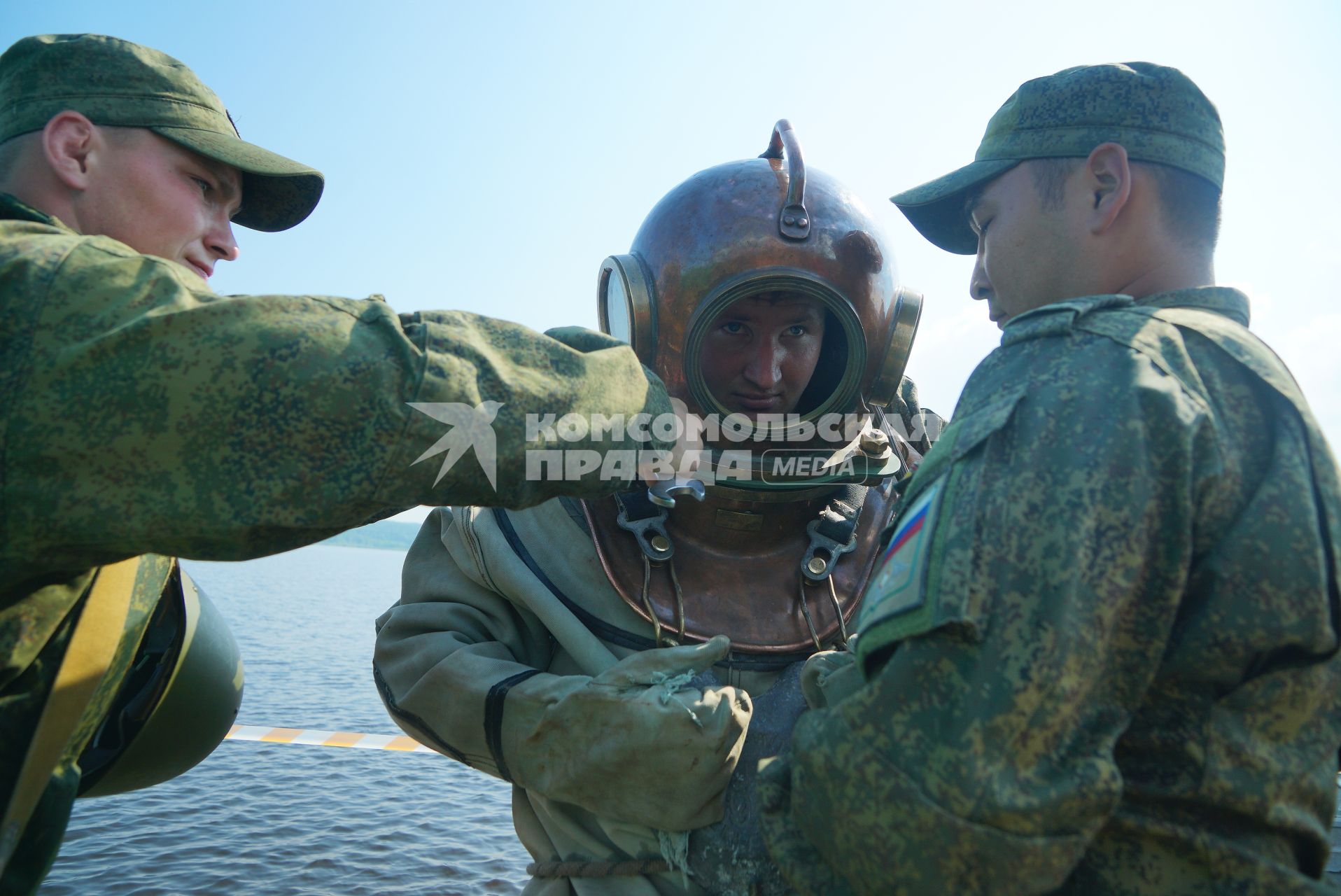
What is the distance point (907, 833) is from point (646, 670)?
3.19ft

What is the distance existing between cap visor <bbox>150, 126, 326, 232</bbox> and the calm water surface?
3.22 meters

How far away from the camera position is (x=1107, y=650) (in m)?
1.26

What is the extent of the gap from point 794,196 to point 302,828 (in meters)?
4.35

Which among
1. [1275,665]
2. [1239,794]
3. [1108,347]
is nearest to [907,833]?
[1239,794]

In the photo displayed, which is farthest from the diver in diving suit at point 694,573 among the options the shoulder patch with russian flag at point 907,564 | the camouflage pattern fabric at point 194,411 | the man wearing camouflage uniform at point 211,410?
the camouflage pattern fabric at point 194,411

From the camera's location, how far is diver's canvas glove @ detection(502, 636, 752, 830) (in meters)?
2.12

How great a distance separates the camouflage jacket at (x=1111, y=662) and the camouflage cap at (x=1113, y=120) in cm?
55

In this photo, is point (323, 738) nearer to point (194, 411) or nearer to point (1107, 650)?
point (194, 411)

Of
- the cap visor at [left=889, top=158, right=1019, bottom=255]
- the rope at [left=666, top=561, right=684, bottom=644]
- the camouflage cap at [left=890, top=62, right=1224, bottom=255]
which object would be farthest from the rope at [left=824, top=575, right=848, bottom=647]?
the camouflage cap at [left=890, top=62, right=1224, bottom=255]

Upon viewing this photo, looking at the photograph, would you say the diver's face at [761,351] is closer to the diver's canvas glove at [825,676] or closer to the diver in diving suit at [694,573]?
the diver in diving suit at [694,573]

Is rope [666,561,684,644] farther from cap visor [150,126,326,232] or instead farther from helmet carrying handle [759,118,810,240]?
cap visor [150,126,326,232]

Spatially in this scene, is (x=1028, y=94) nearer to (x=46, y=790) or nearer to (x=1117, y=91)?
(x=1117, y=91)

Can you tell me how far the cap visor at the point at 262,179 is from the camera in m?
2.04

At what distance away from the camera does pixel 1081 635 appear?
1.23 meters
